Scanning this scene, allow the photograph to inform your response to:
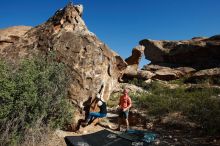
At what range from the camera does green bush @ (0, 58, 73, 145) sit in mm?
8352

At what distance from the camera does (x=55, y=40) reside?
13.1 metres

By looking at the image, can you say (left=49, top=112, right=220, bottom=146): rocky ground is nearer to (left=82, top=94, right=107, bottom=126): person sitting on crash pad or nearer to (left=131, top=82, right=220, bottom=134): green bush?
(left=82, top=94, right=107, bottom=126): person sitting on crash pad

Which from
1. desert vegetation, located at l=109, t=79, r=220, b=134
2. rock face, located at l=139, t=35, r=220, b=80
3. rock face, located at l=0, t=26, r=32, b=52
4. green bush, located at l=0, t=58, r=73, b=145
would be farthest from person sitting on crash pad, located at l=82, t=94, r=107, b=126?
rock face, located at l=139, t=35, r=220, b=80

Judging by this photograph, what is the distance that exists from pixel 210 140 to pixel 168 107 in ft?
15.8

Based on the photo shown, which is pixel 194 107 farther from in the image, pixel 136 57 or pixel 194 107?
pixel 136 57

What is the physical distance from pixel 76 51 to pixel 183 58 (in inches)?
1152

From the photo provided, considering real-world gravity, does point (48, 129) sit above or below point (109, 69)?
below

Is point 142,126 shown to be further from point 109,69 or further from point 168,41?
point 168,41

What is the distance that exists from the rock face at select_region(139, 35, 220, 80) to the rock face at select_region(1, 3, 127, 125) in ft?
62.3

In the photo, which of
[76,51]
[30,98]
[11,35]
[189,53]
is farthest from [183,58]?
[30,98]

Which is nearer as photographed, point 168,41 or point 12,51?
point 12,51

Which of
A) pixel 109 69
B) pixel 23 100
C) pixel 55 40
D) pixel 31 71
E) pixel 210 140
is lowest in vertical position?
pixel 210 140

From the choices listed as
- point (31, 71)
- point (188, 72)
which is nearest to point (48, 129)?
point (31, 71)

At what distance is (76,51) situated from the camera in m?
12.5
